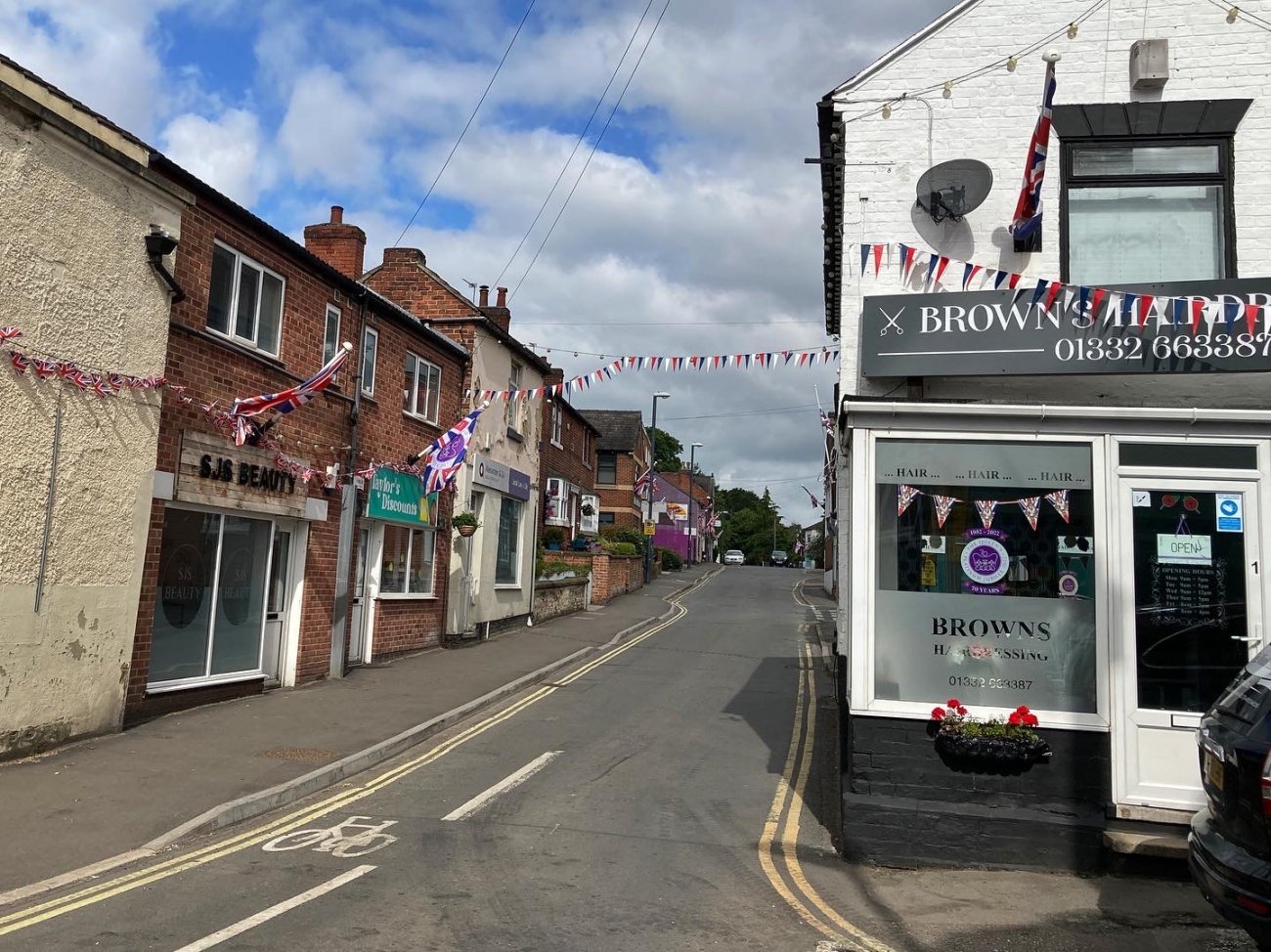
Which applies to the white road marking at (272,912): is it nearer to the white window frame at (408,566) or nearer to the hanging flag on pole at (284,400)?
the hanging flag on pole at (284,400)

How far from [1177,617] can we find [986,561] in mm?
1407

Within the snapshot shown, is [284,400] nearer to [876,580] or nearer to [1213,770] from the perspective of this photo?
[876,580]

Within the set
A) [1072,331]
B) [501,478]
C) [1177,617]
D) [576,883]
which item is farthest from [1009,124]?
[501,478]

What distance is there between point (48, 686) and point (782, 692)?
399 inches

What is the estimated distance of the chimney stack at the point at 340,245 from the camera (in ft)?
55.1

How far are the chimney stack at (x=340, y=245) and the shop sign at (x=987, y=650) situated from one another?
487 inches

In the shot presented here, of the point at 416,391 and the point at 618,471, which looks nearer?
the point at 416,391

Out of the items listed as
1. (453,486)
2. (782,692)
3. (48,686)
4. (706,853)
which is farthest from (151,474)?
(782,692)

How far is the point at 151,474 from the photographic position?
404 inches

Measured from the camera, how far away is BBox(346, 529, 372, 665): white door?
50.2 ft

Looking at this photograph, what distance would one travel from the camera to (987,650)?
747cm

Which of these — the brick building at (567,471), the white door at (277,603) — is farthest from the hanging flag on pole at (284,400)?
the brick building at (567,471)

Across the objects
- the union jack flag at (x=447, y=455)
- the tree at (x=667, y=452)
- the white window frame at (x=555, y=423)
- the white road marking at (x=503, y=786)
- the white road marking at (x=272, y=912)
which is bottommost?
the white road marking at (x=503, y=786)

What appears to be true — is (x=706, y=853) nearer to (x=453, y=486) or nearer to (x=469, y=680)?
(x=469, y=680)
